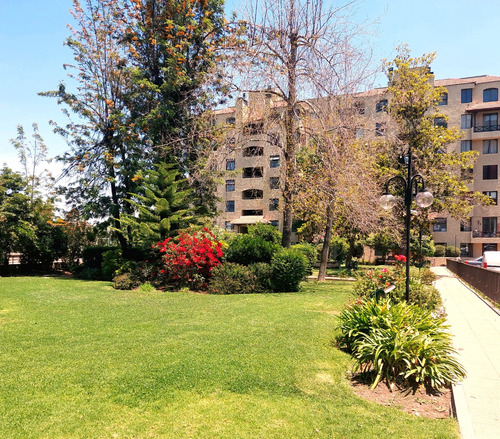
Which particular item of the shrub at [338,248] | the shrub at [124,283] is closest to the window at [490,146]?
the shrub at [338,248]

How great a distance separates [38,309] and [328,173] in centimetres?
1095

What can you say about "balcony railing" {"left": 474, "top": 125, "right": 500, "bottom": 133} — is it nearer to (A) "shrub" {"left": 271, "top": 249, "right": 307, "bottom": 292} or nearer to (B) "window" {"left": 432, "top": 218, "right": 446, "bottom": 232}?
(B) "window" {"left": 432, "top": 218, "right": 446, "bottom": 232}

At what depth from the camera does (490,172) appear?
44781mm

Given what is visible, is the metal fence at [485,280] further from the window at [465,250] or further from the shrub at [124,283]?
the window at [465,250]

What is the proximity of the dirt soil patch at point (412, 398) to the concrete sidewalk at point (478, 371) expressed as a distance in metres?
0.18

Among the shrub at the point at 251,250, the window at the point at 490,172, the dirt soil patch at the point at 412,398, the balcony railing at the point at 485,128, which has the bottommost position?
the dirt soil patch at the point at 412,398

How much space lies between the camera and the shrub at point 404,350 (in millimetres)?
5742

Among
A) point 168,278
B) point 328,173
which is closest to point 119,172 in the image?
point 168,278

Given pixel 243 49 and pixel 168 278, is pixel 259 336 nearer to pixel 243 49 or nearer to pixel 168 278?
pixel 168 278

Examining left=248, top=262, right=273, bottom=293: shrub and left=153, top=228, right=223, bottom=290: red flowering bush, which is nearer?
left=248, top=262, right=273, bottom=293: shrub

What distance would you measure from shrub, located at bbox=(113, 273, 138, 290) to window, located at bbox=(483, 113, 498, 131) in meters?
44.2

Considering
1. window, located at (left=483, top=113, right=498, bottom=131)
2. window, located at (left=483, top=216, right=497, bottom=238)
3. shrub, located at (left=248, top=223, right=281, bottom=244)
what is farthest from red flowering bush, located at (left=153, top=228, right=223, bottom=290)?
window, located at (left=483, top=113, right=498, bottom=131)

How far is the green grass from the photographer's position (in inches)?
161

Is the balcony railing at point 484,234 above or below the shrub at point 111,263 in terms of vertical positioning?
above
